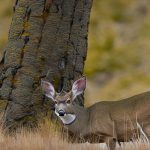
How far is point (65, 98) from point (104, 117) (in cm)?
56

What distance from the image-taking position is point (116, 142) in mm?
12273

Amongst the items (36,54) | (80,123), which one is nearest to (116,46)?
(36,54)

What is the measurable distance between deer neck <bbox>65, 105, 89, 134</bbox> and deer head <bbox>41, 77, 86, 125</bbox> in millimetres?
47

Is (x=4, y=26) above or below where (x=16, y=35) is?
above

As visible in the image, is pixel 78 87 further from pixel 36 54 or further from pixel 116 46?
pixel 116 46

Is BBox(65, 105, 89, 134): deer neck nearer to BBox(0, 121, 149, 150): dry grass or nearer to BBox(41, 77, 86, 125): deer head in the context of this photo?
BBox(41, 77, 86, 125): deer head

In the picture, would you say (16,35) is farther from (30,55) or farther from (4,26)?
(4,26)

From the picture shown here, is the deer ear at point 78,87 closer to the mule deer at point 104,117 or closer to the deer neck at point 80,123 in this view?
the mule deer at point 104,117

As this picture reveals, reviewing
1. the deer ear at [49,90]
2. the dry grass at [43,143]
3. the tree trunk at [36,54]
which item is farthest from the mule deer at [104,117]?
the tree trunk at [36,54]

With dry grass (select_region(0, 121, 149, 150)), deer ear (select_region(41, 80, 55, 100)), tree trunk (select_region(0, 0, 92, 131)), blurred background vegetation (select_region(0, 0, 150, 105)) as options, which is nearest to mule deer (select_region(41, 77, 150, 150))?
deer ear (select_region(41, 80, 55, 100))

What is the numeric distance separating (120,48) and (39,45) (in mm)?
23299

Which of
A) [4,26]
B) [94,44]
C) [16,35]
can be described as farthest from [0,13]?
[16,35]

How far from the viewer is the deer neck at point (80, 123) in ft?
41.1

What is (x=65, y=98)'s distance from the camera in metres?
12.6
